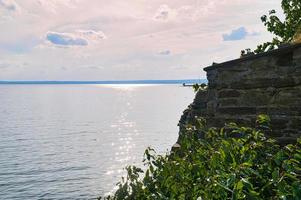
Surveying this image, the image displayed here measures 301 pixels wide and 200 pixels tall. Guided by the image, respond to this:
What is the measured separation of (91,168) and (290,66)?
3793 centimetres

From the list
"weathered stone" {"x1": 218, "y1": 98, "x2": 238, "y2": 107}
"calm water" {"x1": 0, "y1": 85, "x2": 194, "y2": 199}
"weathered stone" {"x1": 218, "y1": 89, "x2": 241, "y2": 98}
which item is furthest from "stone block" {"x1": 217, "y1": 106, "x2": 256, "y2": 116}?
"calm water" {"x1": 0, "y1": 85, "x2": 194, "y2": 199}

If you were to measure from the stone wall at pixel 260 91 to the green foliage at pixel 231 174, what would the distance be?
242 centimetres

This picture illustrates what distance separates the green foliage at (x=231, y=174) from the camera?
227 inches

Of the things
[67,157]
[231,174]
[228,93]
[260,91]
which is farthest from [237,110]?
[67,157]

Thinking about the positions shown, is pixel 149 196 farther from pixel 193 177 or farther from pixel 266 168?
pixel 266 168

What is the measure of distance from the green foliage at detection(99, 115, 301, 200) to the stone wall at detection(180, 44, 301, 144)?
2.42 metres

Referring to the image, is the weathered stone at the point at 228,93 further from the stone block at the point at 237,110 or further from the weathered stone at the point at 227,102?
the stone block at the point at 237,110

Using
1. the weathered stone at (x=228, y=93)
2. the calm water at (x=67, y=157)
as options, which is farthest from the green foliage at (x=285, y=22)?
the calm water at (x=67, y=157)

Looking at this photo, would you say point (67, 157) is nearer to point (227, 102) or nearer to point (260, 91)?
point (227, 102)

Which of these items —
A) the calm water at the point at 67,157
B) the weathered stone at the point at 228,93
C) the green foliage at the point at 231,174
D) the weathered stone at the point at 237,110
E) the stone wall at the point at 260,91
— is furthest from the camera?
the calm water at the point at 67,157

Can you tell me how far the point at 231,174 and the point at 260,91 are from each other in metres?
5.08

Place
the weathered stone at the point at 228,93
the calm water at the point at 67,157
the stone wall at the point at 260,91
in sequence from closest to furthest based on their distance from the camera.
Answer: the stone wall at the point at 260,91 < the weathered stone at the point at 228,93 < the calm water at the point at 67,157

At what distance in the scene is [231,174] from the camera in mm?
5875

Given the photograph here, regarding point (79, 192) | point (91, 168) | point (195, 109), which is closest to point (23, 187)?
point (79, 192)
